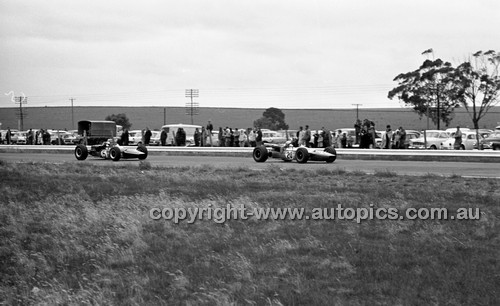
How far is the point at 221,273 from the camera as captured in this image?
905 cm

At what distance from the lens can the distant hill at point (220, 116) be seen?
321 ft

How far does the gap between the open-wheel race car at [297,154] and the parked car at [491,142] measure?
15.9 metres

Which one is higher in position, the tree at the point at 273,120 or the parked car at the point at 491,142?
the tree at the point at 273,120

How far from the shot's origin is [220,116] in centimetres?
10675

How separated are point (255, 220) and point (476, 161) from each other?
18.9 meters

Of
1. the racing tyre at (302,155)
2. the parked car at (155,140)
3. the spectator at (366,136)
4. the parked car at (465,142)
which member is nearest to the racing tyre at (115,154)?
the racing tyre at (302,155)

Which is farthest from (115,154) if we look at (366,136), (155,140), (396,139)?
(155,140)

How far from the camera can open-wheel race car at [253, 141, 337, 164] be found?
89.8ft

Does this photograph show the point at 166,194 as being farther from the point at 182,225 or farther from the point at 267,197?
the point at 182,225

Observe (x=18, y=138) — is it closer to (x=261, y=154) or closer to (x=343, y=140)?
(x=343, y=140)

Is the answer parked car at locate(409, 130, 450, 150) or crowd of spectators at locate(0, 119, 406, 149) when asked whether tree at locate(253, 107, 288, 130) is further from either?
parked car at locate(409, 130, 450, 150)

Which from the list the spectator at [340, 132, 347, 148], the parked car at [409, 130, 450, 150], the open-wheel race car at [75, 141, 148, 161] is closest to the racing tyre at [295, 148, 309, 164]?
the open-wheel race car at [75, 141, 148, 161]

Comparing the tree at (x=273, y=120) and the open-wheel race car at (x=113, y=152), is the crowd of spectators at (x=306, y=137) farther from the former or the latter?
the tree at (x=273, y=120)

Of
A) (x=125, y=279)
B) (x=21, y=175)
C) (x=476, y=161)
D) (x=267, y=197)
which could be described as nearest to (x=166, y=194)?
(x=267, y=197)
